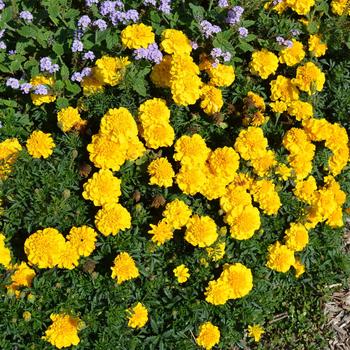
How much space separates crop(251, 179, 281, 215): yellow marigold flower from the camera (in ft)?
12.0

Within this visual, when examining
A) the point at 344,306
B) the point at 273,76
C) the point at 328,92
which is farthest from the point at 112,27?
the point at 344,306

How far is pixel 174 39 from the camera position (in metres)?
3.76

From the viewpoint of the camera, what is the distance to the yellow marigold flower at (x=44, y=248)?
3.27 m

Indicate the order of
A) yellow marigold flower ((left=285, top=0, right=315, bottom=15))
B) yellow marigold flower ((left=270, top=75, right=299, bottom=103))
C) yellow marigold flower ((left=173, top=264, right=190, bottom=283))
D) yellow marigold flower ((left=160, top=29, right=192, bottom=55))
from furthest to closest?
yellow marigold flower ((left=285, top=0, right=315, bottom=15)) → yellow marigold flower ((left=270, top=75, right=299, bottom=103)) → yellow marigold flower ((left=160, top=29, right=192, bottom=55)) → yellow marigold flower ((left=173, top=264, right=190, bottom=283))

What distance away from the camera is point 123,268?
3.34 m

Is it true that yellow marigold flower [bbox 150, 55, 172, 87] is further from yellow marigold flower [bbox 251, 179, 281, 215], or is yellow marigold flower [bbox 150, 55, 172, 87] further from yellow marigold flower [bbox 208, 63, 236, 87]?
yellow marigold flower [bbox 251, 179, 281, 215]

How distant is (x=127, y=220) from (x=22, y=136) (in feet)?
3.17

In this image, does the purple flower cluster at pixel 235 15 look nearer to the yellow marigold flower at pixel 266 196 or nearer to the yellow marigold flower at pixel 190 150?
the yellow marigold flower at pixel 190 150

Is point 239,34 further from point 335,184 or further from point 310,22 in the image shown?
point 335,184

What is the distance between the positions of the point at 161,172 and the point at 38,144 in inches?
29.3

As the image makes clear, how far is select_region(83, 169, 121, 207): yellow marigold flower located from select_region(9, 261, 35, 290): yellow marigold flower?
0.52 m

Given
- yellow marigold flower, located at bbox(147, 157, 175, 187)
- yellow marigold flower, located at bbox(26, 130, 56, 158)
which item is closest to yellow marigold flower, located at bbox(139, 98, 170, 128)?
yellow marigold flower, located at bbox(147, 157, 175, 187)

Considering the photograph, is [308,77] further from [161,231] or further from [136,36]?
[161,231]

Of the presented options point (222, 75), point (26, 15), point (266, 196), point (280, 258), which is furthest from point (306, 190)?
point (26, 15)
